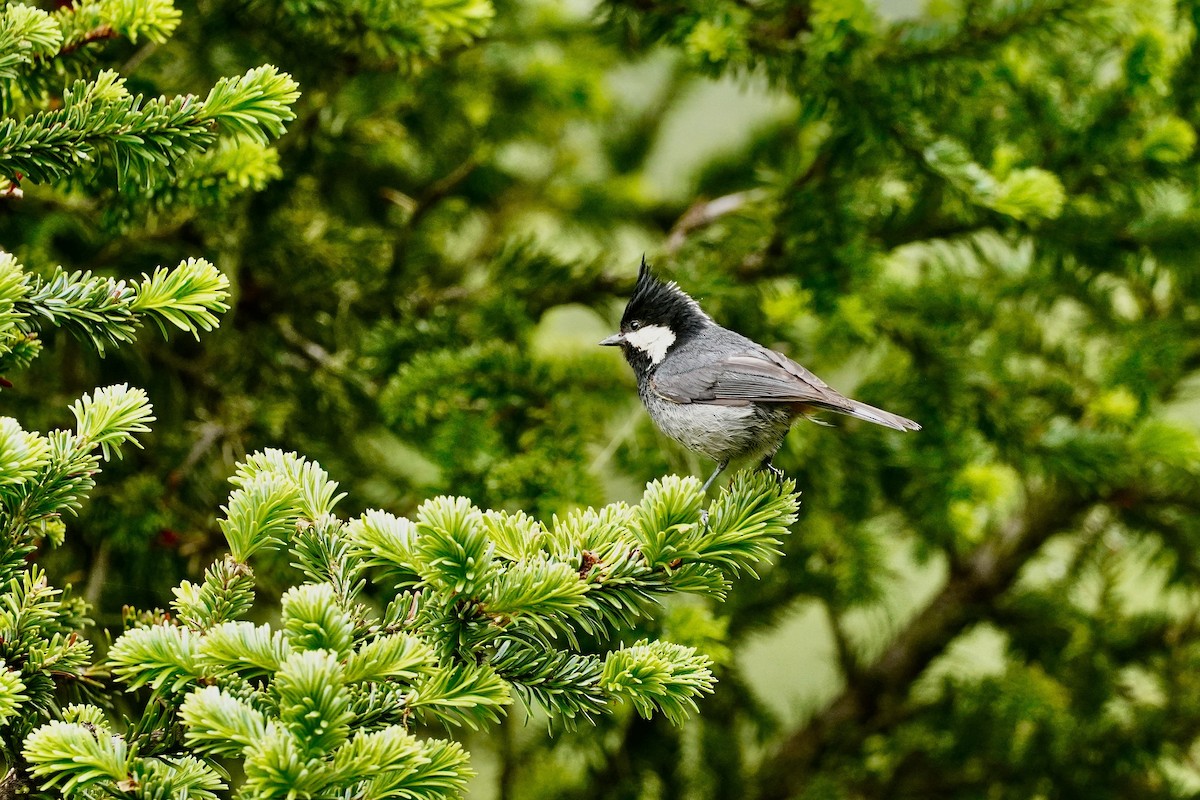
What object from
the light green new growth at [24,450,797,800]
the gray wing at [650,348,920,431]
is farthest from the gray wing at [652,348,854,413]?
the light green new growth at [24,450,797,800]

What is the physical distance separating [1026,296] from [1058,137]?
1112 mm

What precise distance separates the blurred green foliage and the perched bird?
129mm

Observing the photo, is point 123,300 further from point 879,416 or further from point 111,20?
point 879,416

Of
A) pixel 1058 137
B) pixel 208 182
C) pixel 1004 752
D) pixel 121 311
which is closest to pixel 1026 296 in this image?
pixel 1058 137

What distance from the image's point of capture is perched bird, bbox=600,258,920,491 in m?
2.51

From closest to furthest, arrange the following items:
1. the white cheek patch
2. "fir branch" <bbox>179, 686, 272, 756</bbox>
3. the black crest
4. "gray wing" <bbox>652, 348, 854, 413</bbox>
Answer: "fir branch" <bbox>179, 686, 272, 756</bbox>
"gray wing" <bbox>652, 348, 854, 413</bbox>
the black crest
the white cheek patch

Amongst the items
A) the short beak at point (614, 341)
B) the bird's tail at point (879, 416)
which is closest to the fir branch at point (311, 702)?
the bird's tail at point (879, 416)

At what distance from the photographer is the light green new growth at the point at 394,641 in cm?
109

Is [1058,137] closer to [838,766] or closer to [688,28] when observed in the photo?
[688,28]

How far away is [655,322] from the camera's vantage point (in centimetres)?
276

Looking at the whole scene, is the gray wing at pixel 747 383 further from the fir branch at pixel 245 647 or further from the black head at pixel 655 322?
the fir branch at pixel 245 647

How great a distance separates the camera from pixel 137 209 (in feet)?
7.16

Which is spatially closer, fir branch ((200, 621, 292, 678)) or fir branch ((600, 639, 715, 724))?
fir branch ((200, 621, 292, 678))

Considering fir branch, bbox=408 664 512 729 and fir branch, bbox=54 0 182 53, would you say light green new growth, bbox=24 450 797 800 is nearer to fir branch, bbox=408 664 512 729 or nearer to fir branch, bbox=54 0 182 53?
fir branch, bbox=408 664 512 729
